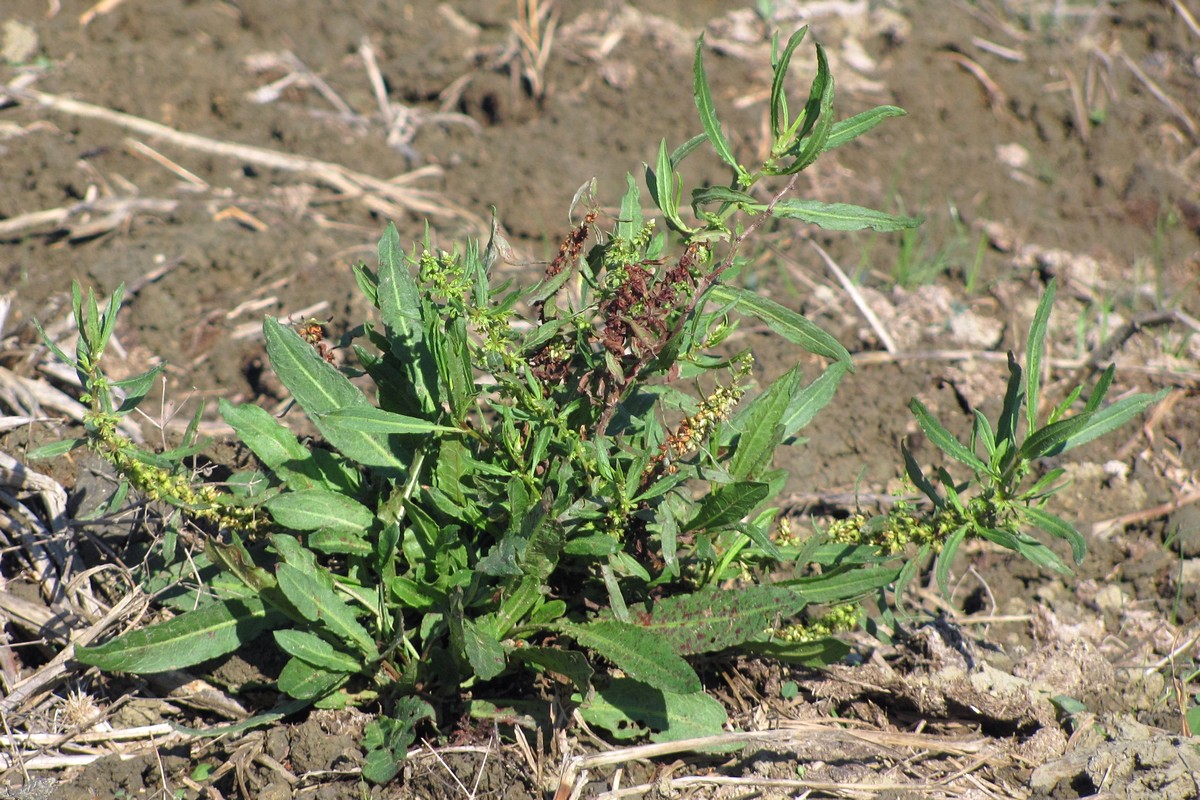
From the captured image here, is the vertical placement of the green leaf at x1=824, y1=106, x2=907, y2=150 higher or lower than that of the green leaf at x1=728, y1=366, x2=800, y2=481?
higher

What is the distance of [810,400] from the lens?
8.68ft

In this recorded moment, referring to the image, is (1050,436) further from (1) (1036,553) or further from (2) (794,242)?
(2) (794,242)

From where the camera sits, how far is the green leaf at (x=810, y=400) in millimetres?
2621

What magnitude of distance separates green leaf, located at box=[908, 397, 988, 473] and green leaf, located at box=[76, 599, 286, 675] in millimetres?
1621

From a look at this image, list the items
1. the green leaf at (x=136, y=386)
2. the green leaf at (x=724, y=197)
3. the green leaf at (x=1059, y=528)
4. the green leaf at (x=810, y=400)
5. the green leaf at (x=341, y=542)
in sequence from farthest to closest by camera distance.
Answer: the green leaf at (x=810, y=400)
the green leaf at (x=341, y=542)
the green leaf at (x=136, y=386)
the green leaf at (x=1059, y=528)
the green leaf at (x=724, y=197)

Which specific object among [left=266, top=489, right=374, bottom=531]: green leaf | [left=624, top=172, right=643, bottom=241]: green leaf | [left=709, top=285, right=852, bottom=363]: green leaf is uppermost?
[left=624, top=172, right=643, bottom=241]: green leaf

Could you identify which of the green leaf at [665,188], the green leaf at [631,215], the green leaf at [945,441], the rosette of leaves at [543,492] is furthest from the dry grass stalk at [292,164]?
the green leaf at [945,441]

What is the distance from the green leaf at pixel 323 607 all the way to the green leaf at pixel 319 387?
32cm

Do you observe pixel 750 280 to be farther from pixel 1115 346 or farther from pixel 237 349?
pixel 237 349

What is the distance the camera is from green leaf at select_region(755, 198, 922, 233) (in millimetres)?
1998

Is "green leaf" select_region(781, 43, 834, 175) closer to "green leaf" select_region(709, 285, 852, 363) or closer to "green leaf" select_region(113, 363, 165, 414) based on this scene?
"green leaf" select_region(709, 285, 852, 363)

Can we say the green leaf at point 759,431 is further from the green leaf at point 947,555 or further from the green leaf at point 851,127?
the green leaf at point 851,127

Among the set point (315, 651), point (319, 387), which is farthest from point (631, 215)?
point (315, 651)

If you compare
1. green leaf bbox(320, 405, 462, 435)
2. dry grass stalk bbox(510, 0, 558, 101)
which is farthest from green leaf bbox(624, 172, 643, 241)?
dry grass stalk bbox(510, 0, 558, 101)
